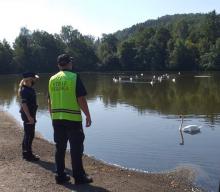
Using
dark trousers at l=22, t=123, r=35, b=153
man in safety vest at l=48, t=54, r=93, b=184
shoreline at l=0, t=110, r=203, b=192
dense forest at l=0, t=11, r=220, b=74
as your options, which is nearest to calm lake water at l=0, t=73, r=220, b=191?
shoreline at l=0, t=110, r=203, b=192

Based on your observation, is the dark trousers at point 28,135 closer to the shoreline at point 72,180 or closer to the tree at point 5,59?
the shoreline at point 72,180

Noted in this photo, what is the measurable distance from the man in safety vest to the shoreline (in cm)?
62

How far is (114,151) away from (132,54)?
347 feet

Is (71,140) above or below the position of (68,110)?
below

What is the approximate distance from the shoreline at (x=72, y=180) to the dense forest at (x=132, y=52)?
96.7 m

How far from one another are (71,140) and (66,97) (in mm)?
853

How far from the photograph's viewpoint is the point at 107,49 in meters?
131

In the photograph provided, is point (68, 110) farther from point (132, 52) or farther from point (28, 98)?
point (132, 52)

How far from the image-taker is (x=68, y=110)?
9023 mm

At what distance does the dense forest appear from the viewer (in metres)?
114

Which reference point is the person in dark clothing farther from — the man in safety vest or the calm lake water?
the calm lake water

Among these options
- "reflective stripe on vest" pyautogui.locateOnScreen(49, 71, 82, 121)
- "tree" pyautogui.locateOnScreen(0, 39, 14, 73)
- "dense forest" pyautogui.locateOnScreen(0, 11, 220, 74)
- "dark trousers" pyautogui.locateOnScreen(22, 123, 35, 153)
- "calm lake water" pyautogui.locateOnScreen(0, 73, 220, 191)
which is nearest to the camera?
"reflective stripe on vest" pyautogui.locateOnScreen(49, 71, 82, 121)

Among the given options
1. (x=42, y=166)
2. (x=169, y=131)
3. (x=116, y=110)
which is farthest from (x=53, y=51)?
(x=42, y=166)

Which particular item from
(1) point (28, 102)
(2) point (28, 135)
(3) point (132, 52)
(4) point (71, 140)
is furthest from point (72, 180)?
(3) point (132, 52)
